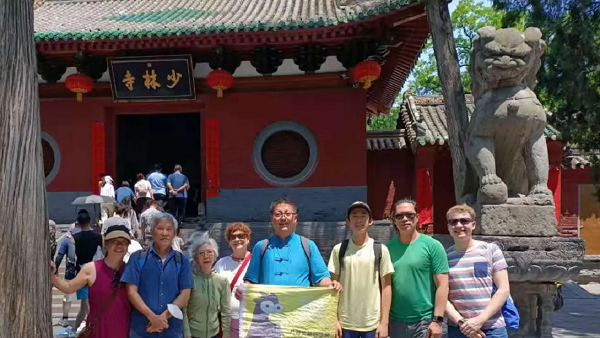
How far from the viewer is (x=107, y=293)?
3365 millimetres

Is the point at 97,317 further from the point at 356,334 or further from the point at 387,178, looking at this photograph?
the point at 387,178

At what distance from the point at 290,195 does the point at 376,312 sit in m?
6.82

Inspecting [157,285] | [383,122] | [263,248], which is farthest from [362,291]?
[383,122]

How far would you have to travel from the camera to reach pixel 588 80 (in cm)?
893

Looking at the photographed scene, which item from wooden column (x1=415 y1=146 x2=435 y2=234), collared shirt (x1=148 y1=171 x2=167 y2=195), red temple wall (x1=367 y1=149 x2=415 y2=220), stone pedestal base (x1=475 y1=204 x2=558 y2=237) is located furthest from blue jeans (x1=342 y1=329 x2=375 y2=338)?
red temple wall (x1=367 y1=149 x2=415 y2=220)

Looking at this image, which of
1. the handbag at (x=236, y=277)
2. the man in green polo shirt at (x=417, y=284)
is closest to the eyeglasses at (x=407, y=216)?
the man in green polo shirt at (x=417, y=284)

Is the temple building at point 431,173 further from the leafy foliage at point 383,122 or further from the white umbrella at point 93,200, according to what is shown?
the leafy foliage at point 383,122

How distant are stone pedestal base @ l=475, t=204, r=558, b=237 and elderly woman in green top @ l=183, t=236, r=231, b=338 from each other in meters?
2.61

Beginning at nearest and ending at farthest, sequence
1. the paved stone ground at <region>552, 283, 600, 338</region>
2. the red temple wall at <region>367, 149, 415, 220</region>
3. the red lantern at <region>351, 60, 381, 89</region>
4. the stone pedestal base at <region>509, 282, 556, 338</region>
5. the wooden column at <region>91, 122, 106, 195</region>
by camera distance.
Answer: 1. the stone pedestal base at <region>509, 282, 556, 338</region>
2. the paved stone ground at <region>552, 283, 600, 338</region>
3. the red lantern at <region>351, 60, 381, 89</region>
4. the wooden column at <region>91, 122, 106, 195</region>
5. the red temple wall at <region>367, 149, 415, 220</region>

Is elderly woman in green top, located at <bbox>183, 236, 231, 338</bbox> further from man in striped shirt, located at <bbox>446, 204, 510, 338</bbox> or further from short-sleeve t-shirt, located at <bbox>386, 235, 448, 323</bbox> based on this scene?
man in striped shirt, located at <bbox>446, 204, 510, 338</bbox>

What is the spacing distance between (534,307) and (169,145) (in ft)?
36.3

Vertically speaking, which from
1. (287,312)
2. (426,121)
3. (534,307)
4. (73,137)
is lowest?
(534,307)

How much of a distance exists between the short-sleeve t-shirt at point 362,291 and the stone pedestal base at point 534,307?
7.11 ft

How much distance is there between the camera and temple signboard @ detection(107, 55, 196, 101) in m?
10.0
